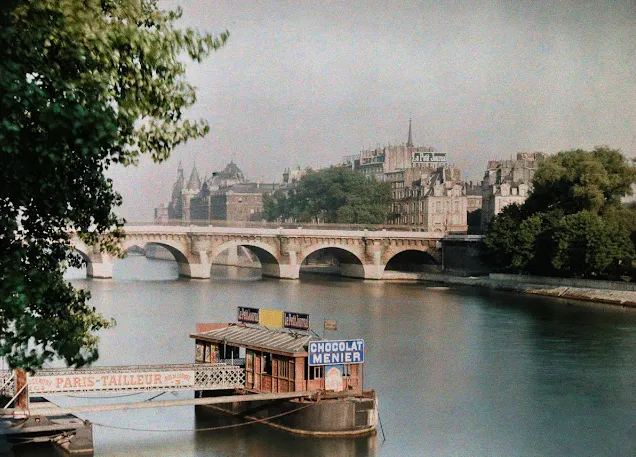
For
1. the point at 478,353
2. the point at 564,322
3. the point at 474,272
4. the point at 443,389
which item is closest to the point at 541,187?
the point at 474,272

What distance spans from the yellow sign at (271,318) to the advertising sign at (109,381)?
11.5 feet

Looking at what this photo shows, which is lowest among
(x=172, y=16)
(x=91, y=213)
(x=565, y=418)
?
(x=565, y=418)

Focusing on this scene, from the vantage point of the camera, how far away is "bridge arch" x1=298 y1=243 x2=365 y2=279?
290 ft

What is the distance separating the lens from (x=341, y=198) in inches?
4628

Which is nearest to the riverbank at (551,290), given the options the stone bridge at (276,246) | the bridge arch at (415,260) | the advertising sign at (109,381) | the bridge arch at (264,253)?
the bridge arch at (415,260)

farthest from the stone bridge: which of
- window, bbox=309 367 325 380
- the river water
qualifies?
window, bbox=309 367 325 380

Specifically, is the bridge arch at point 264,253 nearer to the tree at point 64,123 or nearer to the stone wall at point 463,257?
the stone wall at point 463,257

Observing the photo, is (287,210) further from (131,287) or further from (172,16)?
(172,16)

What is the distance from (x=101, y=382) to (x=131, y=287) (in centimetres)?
4859

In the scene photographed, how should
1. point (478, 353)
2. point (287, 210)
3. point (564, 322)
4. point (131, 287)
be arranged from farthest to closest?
point (287, 210) < point (131, 287) < point (564, 322) < point (478, 353)

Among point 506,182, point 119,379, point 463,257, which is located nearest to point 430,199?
point 506,182

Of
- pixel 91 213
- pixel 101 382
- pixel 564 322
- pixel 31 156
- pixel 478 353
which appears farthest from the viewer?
pixel 564 322

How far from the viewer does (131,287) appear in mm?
72938

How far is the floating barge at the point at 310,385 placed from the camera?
83.3ft
